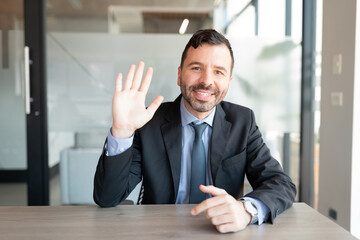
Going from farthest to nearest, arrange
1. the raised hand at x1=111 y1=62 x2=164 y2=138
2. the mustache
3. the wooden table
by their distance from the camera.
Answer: the mustache < the raised hand at x1=111 y1=62 x2=164 y2=138 < the wooden table

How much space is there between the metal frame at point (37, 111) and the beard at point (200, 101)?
1.91 meters

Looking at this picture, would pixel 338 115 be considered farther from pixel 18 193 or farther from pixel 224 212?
pixel 18 193

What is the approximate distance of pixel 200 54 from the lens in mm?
1494

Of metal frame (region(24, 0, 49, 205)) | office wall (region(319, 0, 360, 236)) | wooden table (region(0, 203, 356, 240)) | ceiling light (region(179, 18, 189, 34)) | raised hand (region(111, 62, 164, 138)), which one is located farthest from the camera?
ceiling light (region(179, 18, 189, 34))

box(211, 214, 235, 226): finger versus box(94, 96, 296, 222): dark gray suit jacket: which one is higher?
box(94, 96, 296, 222): dark gray suit jacket

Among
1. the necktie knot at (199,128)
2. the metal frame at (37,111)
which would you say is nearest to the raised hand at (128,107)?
the necktie knot at (199,128)

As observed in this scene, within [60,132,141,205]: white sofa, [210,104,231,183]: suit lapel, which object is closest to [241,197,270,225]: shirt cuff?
[210,104,231,183]: suit lapel

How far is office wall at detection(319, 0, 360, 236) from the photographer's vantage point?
2.37 meters

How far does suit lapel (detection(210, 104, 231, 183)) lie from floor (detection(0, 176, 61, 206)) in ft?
6.58

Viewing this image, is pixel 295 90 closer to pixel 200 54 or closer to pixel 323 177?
pixel 323 177

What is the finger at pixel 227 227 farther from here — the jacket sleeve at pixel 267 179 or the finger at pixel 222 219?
the jacket sleeve at pixel 267 179

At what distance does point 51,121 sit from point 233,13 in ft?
6.09

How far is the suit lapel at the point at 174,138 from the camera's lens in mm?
1511

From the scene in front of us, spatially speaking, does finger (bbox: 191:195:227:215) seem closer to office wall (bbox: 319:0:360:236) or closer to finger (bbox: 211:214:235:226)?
finger (bbox: 211:214:235:226)
